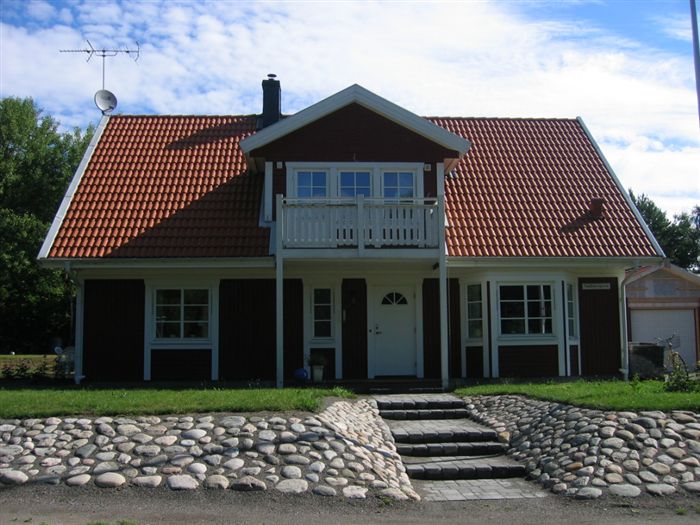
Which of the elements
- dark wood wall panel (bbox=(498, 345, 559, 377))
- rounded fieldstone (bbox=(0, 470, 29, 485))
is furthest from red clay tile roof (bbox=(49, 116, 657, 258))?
rounded fieldstone (bbox=(0, 470, 29, 485))

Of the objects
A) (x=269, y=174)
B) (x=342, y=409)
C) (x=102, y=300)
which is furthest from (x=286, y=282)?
(x=342, y=409)

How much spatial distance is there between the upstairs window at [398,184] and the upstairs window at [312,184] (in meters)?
1.35

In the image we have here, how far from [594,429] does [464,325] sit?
23.5 feet

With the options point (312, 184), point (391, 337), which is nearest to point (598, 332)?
point (391, 337)

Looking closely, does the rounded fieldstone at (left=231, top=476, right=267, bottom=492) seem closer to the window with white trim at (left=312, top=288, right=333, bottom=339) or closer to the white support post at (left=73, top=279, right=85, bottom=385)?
the window with white trim at (left=312, top=288, right=333, bottom=339)

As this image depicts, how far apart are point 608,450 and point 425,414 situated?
12.2 feet

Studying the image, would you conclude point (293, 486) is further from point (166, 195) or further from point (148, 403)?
point (166, 195)

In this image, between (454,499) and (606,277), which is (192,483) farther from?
(606,277)

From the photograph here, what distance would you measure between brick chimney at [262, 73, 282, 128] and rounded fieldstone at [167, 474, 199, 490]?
12868mm

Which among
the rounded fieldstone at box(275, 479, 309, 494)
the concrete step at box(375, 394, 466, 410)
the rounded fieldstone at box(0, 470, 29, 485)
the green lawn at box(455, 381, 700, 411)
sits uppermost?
the green lawn at box(455, 381, 700, 411)

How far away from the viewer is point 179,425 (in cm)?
934

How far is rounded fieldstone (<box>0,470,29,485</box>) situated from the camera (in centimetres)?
808

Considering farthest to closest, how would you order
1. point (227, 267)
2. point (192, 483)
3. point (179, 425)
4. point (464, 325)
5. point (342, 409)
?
point (464, 325)
point (227, 267)
point (342, 409)
point (179, 425)
point (192, 483)

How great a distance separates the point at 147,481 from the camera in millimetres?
8070
